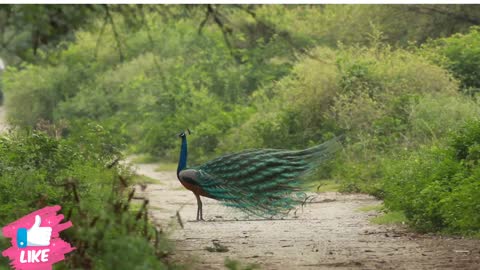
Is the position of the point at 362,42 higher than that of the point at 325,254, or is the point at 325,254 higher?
the point at 362,42

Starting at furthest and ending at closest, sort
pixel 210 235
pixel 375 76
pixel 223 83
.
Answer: pixel 223 83
pixel 375 76
pixel 210 235

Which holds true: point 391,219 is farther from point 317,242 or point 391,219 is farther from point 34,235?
point 34,235

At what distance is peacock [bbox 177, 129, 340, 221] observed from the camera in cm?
1397

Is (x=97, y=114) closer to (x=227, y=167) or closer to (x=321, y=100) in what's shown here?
(x=321, y=100)

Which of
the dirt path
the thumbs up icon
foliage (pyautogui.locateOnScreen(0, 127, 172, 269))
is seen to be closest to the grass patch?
the dirt path

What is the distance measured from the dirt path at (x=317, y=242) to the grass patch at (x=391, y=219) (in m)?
0.16

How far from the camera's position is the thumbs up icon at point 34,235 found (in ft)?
25.7

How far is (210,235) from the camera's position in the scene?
12.5m

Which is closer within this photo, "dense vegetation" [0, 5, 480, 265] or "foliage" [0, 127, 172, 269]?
"foliage" [0, 127, 172, 269]

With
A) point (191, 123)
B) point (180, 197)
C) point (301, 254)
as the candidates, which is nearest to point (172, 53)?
point (191, 123)

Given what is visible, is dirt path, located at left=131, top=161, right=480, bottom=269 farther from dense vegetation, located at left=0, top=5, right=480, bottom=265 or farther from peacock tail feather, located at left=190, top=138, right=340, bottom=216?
dense vegetation, located at left=0, top=5, right=480, bottom=265

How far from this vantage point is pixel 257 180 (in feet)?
46.0

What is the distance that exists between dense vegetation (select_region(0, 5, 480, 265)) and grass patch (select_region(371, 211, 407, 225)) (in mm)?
390

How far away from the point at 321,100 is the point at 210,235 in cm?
1103
